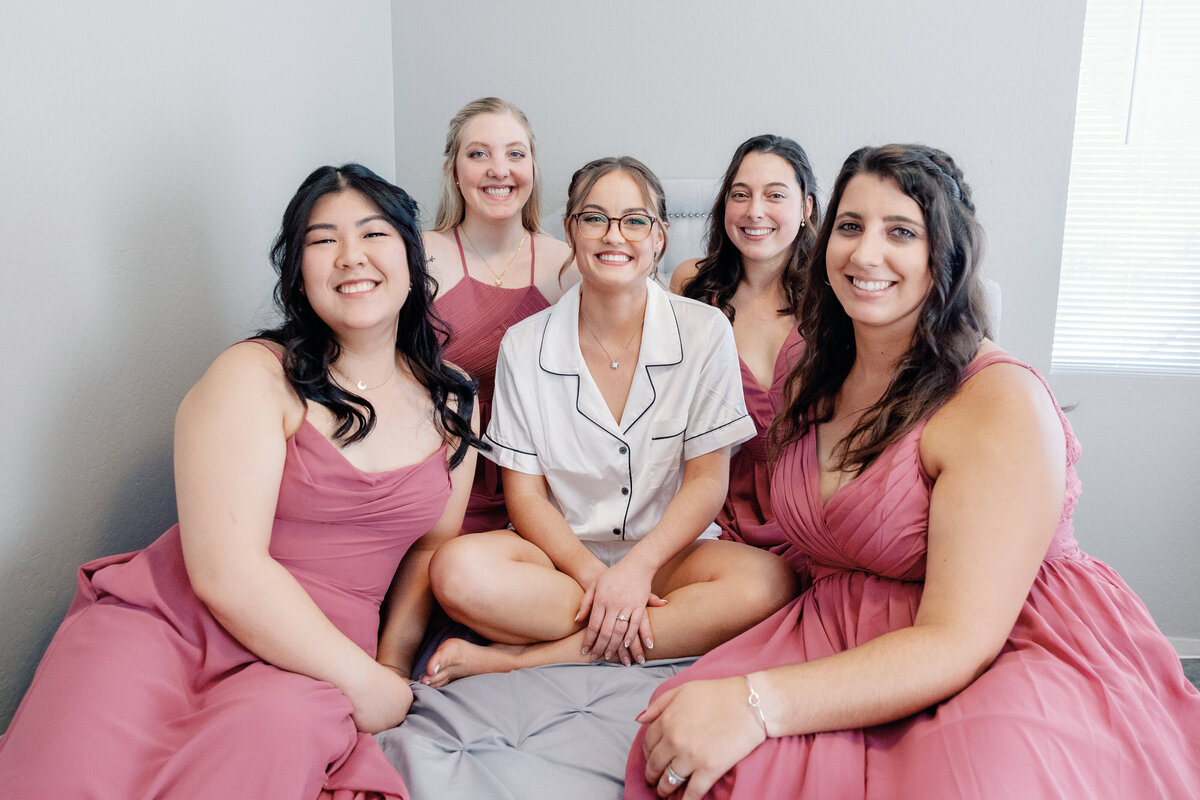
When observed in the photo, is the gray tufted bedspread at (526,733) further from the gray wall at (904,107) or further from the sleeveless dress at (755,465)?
the gray wall at (904,107)

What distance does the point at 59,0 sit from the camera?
1.58m

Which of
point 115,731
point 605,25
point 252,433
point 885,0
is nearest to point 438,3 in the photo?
point 605,25

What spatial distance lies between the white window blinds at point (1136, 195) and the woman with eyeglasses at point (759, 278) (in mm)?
1090

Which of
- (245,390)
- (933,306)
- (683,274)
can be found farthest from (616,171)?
(245,390)

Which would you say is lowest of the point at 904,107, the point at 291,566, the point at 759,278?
the point at 291,566

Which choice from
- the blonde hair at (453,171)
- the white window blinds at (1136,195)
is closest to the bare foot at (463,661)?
the blonde hair at (453,171)

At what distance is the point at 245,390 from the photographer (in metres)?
1.47

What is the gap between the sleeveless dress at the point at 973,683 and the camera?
1048 millimetres

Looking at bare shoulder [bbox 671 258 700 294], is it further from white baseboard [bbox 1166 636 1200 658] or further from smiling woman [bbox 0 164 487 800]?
white baseboard [bbox 1166 636 1200 658]

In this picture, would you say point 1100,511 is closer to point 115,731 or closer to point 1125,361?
point 1125,361

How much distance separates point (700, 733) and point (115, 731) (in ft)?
2.56

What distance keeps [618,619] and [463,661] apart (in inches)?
12.0

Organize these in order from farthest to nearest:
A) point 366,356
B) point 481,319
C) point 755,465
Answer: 1. point 481,319
2. point 755,465
3. point 366,356

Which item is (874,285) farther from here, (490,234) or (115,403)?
(115,403)
